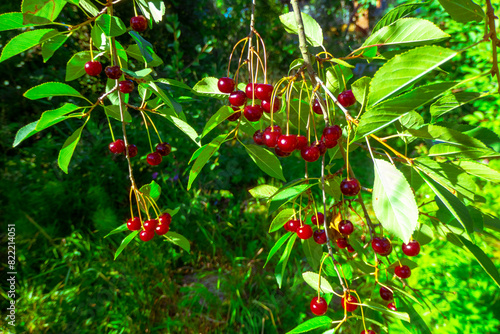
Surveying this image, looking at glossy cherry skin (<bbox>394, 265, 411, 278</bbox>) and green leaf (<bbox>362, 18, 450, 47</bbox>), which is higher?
green leaf (<bbox>362, 18, 450, 47</bbox>)

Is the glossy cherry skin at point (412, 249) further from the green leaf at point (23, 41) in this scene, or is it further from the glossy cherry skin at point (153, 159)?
the green leaf at point (23, 41)

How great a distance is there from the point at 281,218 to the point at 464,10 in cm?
43

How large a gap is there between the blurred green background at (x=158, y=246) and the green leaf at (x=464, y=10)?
1.18 m

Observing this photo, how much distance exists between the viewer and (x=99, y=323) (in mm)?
1526

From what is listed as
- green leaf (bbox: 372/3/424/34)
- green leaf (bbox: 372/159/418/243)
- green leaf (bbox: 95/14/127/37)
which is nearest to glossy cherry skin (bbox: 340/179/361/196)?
green leaf (bbox: 372/159/418/243)

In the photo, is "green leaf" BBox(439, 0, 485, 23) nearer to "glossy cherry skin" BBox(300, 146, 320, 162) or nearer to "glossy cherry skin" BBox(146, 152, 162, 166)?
"glossy cherry skin" BBox(300, 146, 320, 162)

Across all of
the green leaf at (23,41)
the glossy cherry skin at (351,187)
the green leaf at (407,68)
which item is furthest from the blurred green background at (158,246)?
the green leaf at (407,68)

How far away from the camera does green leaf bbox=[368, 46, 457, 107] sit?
0.29 m

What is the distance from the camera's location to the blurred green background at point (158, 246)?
1.46 meters

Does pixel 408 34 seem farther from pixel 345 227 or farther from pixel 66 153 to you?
pixel 66 153

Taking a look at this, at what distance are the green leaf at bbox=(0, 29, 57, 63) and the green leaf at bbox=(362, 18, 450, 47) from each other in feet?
1.68

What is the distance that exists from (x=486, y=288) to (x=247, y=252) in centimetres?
132

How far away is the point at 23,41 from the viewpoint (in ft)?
1.48

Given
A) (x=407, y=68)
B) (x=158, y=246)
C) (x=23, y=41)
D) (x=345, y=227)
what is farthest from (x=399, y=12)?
(x=158, y=246)
